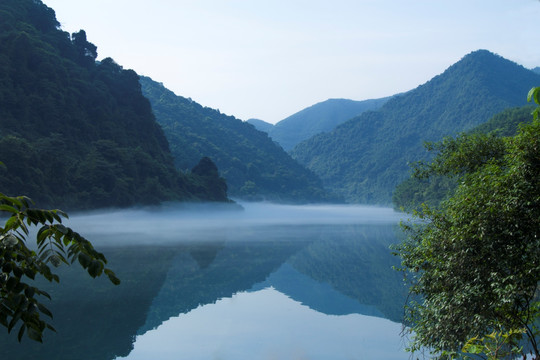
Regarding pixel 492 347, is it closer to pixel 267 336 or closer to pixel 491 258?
pixel 491 258

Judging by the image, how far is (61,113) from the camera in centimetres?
4525

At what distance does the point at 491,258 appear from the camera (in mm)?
5422

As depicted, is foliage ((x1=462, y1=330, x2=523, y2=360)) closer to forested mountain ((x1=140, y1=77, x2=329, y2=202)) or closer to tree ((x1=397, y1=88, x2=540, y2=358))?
tree ((x1=397, y1=88, x2=540, y2=358))

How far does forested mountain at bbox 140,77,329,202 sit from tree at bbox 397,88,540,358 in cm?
6990

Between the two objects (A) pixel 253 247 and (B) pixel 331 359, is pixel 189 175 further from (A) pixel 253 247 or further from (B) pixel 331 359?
(B) pixel 331 359

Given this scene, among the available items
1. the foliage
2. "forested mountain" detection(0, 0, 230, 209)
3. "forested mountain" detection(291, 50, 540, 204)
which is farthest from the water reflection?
"forested mountain" detection(291, 50, 540, 204)

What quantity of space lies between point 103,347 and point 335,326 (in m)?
5.36

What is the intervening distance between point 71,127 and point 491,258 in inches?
1764

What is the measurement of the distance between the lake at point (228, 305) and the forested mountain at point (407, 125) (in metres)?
93.9

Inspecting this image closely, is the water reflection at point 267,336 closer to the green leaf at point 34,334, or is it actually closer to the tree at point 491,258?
the tree at point 491,258

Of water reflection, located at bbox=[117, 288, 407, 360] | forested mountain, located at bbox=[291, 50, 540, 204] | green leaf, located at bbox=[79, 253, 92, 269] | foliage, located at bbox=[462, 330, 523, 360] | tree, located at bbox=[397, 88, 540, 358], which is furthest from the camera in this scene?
forested mountain, located at bbox=[291, 50, 540, 204]

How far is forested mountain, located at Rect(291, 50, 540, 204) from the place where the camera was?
Result: 12106 cm

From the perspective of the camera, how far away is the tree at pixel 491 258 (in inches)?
196

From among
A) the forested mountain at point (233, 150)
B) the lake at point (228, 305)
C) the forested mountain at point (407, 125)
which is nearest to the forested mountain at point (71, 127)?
the lake at point (228, 305)
